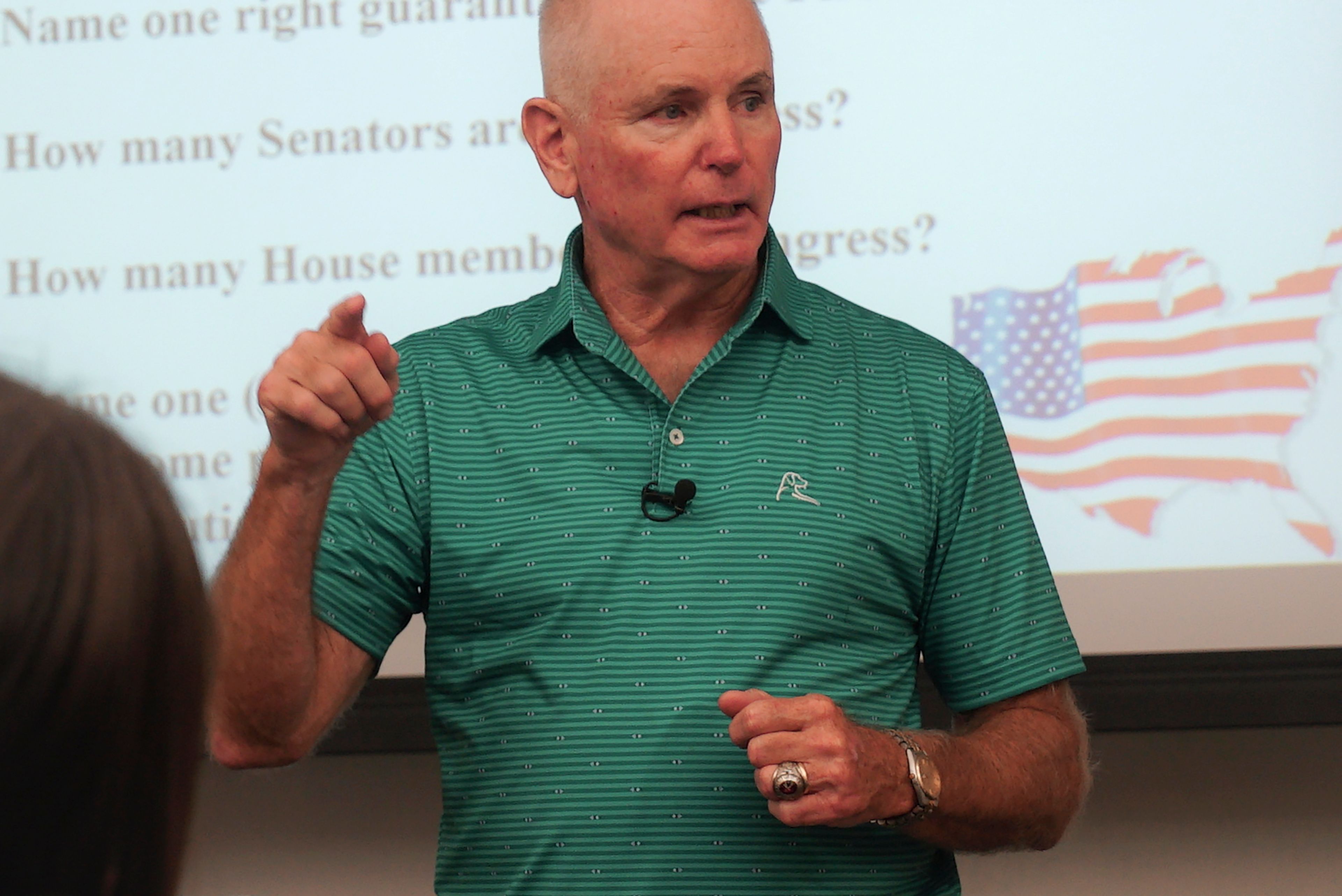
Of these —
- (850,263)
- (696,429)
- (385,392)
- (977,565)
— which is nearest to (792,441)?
(696,429)

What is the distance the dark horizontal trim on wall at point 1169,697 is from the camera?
2.34 m

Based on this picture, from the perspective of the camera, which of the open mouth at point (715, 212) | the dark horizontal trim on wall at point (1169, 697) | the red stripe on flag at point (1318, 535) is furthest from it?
the dark horizontal trim on wall at point (1169, 697)

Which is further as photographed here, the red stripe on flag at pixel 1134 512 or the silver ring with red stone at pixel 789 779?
the red stripe on flag at pixel 1134 512

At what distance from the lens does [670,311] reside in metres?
1.68

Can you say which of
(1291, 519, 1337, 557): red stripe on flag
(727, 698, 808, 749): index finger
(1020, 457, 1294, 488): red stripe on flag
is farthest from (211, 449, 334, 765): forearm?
(1291, 519, 1337, 557): red stripe on flag

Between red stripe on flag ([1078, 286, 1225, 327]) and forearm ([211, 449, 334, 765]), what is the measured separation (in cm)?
133

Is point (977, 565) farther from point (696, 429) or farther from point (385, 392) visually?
point (385, 392)

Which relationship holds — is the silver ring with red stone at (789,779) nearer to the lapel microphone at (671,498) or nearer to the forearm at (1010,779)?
the forearm at (1010,779)

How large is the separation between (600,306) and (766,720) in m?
0.61

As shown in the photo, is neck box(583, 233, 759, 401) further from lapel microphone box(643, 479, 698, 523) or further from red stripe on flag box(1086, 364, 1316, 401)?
red stripe on flag box(1086, 364, 1316, 401)

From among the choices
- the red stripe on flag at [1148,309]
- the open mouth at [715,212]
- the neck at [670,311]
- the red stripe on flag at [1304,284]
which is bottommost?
→ the red stripe on flag at [1148,309]

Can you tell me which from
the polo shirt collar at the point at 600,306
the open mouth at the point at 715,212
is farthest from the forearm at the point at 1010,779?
the open mouth at the point at 715,212

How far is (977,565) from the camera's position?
5.24 feet

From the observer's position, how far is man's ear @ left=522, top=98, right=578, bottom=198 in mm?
1747
